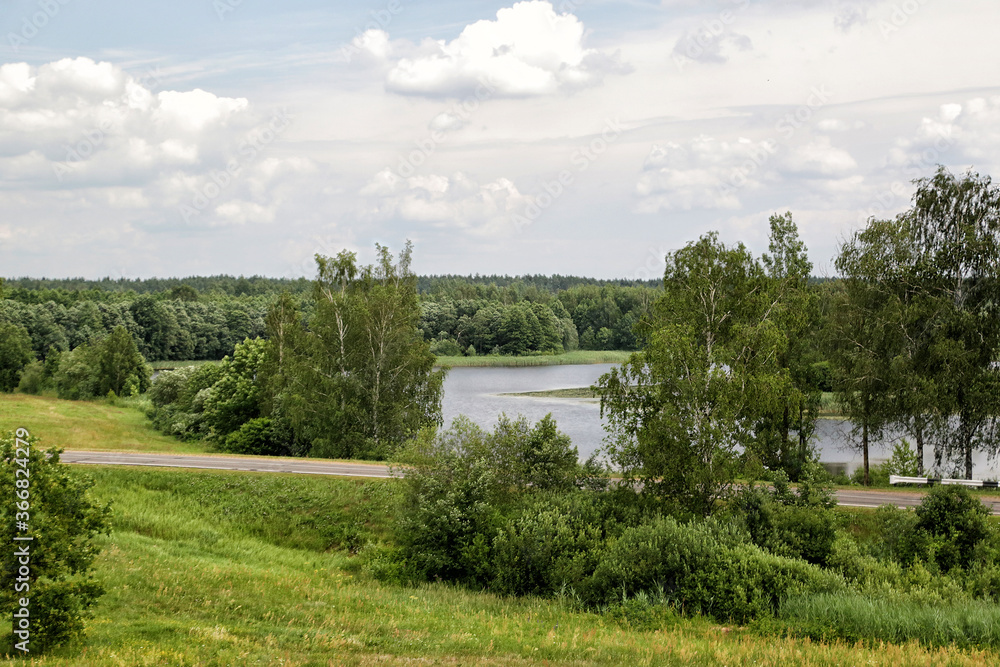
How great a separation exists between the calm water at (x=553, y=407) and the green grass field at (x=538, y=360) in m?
4.19

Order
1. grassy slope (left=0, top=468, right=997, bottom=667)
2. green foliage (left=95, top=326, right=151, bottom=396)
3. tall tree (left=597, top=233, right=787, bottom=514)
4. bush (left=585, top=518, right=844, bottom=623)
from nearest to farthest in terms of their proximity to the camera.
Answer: grassy slope (left=0, top=468, right=997, bottom=667)
bush (left=585, top=518, right=844, bottom=623)
tall tree (left=597, top=233, right=787, bottom=514)
green foliage (left=95, top=326, right=151, bottom=396)

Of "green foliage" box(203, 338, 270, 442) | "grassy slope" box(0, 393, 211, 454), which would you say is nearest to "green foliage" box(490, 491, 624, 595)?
"grassy slope" box(0, 393, 211, 454)

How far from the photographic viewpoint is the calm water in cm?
5081

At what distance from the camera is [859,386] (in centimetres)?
3462

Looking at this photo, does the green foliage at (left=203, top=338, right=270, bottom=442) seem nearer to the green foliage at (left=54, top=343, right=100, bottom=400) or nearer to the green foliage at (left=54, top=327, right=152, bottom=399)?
the green foliage at (left=54, top=327, right=152, bottom=399)

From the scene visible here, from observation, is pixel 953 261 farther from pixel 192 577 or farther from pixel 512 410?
pixel 512 410

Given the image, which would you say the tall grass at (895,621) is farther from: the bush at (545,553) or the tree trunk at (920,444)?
the tree trunk at (920,444)

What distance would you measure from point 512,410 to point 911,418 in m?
35.6

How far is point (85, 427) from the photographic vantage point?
45.1 meters

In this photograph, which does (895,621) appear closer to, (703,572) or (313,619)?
(703,572)

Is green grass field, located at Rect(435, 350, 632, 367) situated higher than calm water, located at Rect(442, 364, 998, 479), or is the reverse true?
green grass field, located at Rect(435, 350, 632, 367)

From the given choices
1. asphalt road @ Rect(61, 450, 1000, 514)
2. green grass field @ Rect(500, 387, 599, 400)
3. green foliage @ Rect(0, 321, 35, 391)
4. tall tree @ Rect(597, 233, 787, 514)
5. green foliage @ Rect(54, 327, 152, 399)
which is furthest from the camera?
green foliage @ Rect(0, 321, 35, 391)

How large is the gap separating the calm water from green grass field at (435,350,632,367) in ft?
13.7

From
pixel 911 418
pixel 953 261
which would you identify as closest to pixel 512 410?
pixel 911 418
